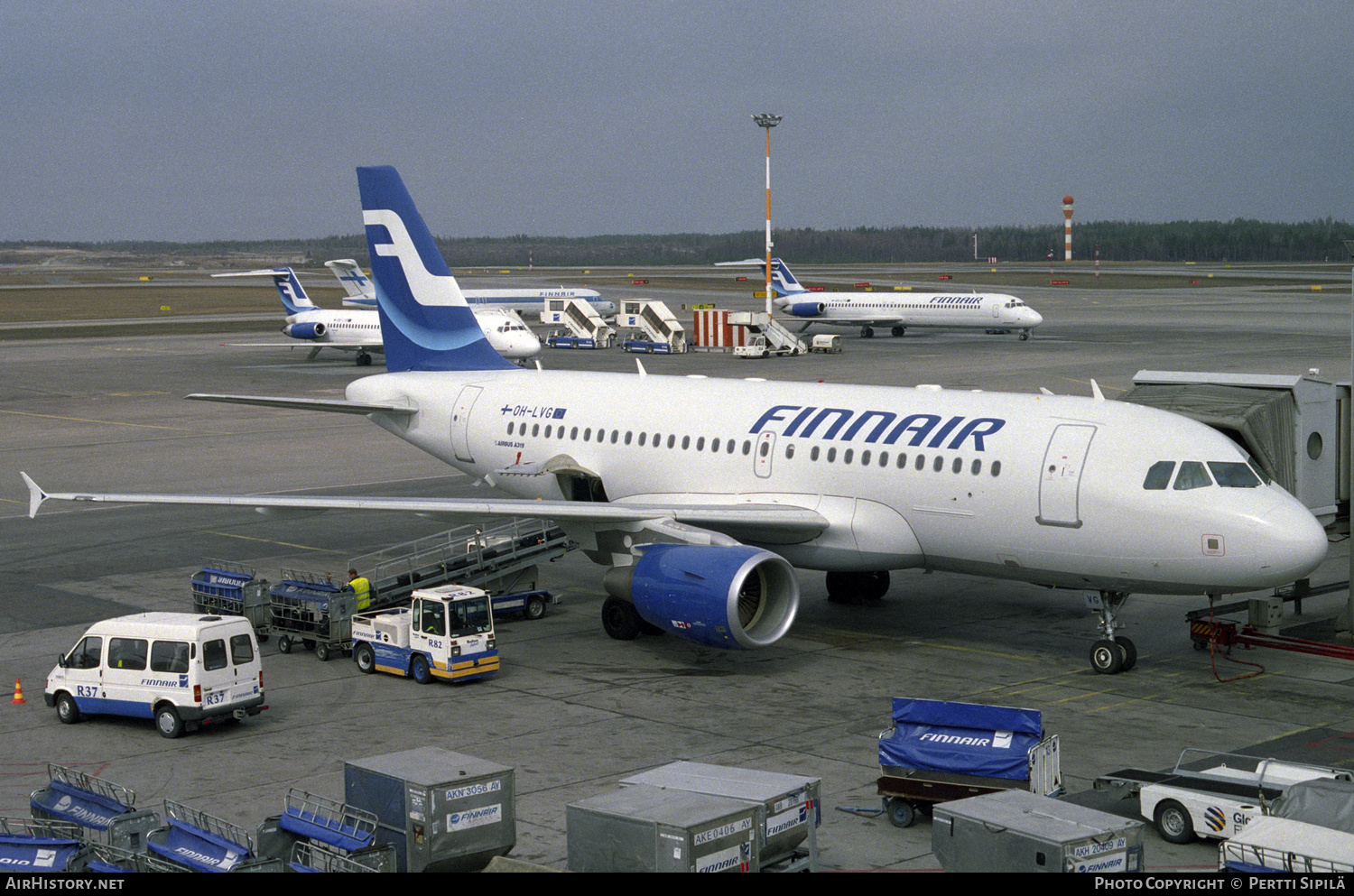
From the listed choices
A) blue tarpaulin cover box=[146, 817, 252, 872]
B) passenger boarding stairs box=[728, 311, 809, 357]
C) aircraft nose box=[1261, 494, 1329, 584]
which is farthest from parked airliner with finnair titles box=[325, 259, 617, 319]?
blue tarpaulin cover box=[146, 817, 252, 872]

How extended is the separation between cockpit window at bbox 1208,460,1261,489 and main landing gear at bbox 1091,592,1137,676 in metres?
2.52

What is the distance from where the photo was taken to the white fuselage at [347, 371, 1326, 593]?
2327 centimetres

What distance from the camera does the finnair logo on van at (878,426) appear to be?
2584 centimetres

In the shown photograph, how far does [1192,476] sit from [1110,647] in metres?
3.20

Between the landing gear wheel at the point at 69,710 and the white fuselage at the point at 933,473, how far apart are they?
11652 mm

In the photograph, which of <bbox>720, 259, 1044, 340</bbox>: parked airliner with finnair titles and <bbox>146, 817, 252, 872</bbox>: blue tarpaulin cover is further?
<bbox>720, 259, 1044, 340</bbox>: parked airliner with finnair titles

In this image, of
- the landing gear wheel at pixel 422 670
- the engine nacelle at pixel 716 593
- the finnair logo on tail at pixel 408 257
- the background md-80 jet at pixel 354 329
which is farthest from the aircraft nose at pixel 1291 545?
the background md-80 jet at pixel 354 329

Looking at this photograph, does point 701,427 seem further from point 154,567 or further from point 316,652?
point 154,567

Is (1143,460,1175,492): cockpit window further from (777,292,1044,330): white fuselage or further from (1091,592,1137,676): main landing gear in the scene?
(777,292,1044,330): white fuselage

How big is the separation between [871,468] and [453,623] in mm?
7972

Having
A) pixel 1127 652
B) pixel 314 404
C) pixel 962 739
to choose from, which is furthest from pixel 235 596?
pixel 1127 652

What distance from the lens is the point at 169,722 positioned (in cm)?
2181
